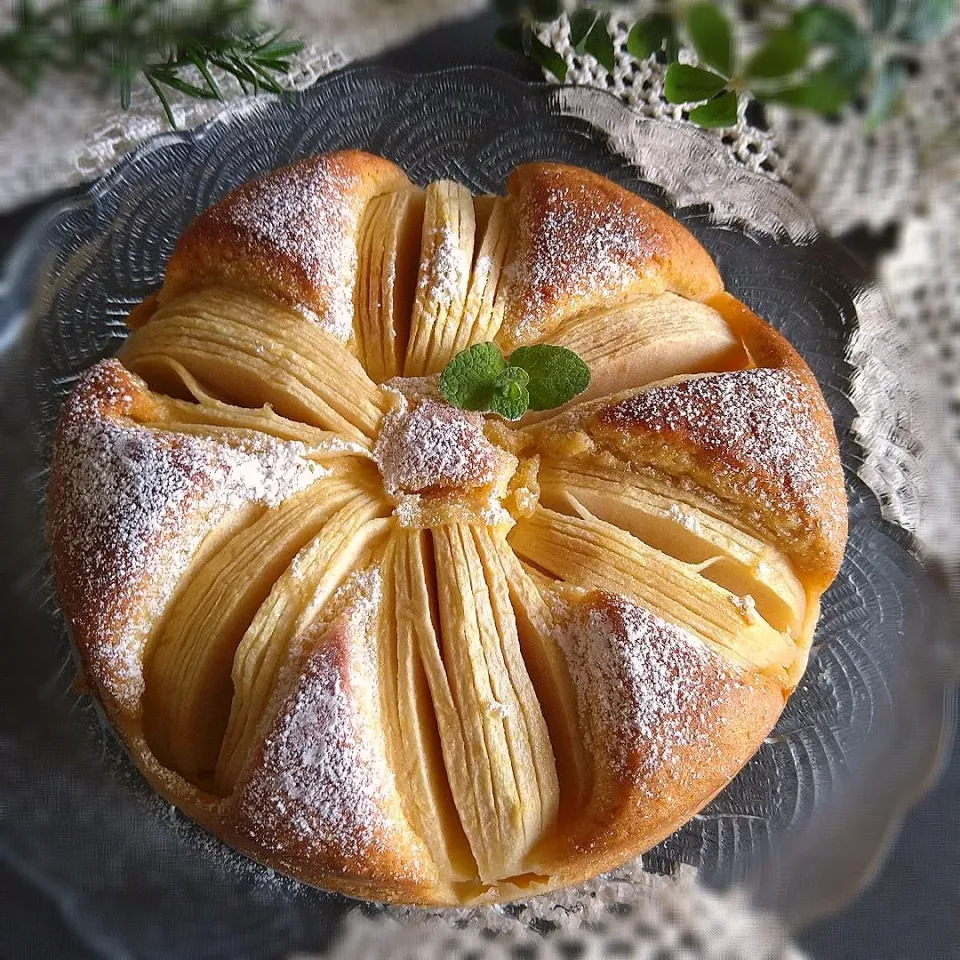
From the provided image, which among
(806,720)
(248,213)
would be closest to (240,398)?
(248,213)

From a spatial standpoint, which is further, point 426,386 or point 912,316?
point 912,316

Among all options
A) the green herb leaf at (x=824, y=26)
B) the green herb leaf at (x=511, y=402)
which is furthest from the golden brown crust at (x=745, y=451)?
the green herb leaf at (x=824, y=26)

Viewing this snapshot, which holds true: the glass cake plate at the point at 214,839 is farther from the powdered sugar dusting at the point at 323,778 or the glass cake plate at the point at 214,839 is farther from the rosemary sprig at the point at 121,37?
the powdered sugar dusting at the point at 323,778

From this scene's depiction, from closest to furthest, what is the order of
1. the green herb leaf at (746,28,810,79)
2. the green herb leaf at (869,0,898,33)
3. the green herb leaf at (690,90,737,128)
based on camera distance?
1. the green herb leaf at (746,28,810,79)
2. the green herb leaf at (869,0,898,33)
3. the green herb leaf at (690,90,737,128)

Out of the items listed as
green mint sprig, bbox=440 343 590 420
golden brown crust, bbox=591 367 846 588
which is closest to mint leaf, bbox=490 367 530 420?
green mint sprig, bbox=440 343 590 420

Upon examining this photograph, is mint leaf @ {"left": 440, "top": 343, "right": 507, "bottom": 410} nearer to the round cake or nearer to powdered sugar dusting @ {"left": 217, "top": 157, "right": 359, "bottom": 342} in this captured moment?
the round cake

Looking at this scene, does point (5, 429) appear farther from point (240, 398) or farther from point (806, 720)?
point (806, 720)

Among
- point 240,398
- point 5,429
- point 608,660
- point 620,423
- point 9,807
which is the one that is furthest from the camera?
point 5,429
